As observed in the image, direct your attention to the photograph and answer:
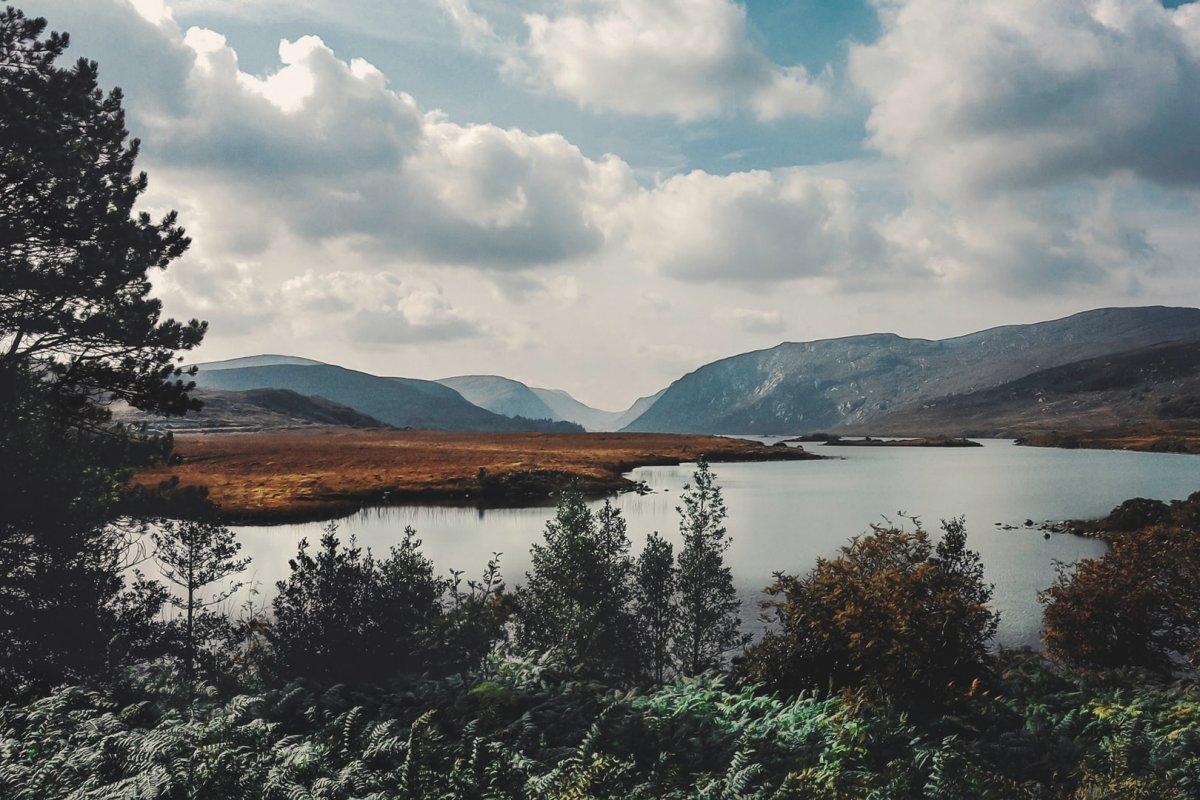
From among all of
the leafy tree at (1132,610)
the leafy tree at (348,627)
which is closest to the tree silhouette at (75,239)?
the leafy tree at (348,627)

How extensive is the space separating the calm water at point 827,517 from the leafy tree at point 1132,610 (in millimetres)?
8409

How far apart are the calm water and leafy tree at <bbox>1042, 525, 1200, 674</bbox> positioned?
8409 mm

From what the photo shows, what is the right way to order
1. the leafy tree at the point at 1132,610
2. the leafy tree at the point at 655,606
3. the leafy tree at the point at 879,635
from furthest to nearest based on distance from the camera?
the leafy tree at the point at 655,606
the leafy tree at the point at 1132,610
the leafy tree at the point at 879,635

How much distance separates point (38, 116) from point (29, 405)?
29.3 feet

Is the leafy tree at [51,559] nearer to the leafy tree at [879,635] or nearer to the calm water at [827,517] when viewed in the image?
the leafy tree at [879,635]

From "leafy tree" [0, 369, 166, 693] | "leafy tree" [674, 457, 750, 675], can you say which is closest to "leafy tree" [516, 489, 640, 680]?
"leafy tree" [674, 457, 750, 675]

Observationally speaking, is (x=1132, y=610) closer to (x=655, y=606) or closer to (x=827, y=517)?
(x=655, y=606)

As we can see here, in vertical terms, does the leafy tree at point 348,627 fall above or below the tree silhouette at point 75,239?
below

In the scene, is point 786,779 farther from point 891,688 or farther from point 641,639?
point 641,639

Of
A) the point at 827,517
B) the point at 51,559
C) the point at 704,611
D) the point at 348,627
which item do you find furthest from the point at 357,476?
the point at 348,627

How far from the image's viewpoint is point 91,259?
22.3 m

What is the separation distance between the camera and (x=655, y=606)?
3203cm

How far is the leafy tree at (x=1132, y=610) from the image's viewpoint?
2297 centimetres

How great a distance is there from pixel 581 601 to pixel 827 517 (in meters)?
52.4
